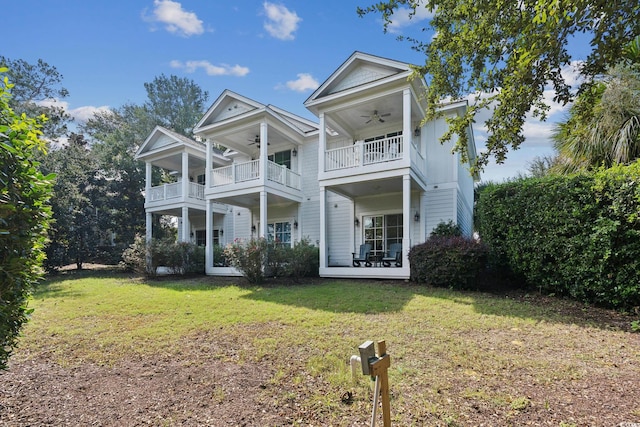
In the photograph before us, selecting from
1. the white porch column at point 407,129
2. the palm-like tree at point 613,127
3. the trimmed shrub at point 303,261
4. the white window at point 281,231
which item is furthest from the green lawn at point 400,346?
the white window at point 281,231

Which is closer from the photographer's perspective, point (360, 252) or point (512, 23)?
point (512, 23)

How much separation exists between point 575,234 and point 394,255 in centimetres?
612

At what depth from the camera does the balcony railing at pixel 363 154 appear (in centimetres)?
1081

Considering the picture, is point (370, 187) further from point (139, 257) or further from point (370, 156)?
point (139, 257)

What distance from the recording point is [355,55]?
36.6 ft

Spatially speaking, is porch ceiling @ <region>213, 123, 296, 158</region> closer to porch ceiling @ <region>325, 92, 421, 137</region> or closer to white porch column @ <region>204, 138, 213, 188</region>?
white porch column @ <region>204, 138, 213, 188</region>

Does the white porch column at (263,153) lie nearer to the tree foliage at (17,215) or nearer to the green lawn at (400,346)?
the green lawn at (400,346)

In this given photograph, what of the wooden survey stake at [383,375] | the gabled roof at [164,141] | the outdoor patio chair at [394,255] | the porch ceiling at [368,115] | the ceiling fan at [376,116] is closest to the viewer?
the wooden survey stake at [383,375]

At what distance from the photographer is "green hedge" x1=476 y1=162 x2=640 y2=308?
5.84 metres

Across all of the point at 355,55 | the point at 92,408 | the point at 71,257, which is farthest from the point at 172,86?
the point at 92,408

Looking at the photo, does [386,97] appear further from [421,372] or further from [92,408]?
[92,408]

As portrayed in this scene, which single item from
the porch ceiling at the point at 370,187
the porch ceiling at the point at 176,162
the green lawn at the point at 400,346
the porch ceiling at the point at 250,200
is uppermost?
the porch ceiling at the point at 176,162

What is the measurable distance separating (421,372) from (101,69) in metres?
14.6

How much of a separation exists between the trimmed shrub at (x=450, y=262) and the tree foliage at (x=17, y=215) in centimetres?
823
